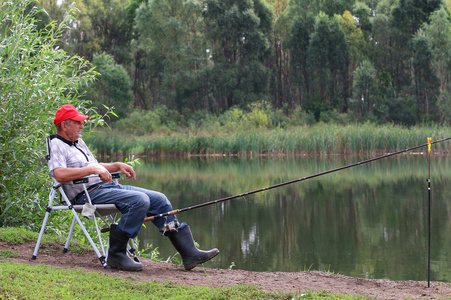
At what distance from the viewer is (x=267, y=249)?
25.7 feet

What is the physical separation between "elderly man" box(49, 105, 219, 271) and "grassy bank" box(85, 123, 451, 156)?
18.4 metres

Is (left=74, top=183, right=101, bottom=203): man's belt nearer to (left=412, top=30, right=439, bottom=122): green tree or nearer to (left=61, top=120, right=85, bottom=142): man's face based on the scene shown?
(left=61, top=120, right=85, bottom=142): man's face

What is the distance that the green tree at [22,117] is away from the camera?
5.55 metres

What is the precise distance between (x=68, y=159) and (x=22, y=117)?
58.6 inches

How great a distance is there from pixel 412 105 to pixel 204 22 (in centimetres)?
1549

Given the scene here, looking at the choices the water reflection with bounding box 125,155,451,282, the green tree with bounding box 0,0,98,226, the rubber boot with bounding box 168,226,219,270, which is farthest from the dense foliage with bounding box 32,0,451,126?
the rubber boot with bounding box 168,226,219,270

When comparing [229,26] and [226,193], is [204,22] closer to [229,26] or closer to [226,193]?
[229,26]

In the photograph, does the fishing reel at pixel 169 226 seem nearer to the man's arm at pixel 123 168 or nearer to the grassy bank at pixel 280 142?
the man's arm at pixel 123 168

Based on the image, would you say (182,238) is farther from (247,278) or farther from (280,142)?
(280,142)

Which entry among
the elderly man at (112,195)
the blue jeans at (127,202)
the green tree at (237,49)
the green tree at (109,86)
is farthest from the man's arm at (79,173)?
the green tree at (237,49)

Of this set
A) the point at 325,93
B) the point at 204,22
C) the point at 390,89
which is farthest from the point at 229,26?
the point at 390,89

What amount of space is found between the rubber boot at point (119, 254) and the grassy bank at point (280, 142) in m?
18.6

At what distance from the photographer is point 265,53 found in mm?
40219

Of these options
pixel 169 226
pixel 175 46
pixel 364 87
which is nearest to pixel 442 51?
pixel 364 87
